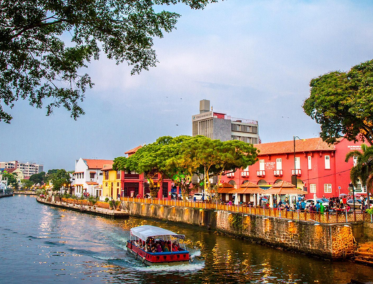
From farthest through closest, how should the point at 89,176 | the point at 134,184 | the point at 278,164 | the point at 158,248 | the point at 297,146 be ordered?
the point at 89,176 → the point at 134,184 → the point at 278,164 → the point at 297,146 → the point at 158,248

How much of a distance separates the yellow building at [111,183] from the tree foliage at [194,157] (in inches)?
858

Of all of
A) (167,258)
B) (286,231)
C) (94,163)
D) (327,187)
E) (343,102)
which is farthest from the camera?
(94,163)

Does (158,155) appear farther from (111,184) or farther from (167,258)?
(111,184)

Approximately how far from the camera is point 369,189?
2923 centimetres

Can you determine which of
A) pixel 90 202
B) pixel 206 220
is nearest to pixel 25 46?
pixel 206 220

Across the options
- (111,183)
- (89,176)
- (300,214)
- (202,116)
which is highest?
(202,116)

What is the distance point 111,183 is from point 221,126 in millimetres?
30267

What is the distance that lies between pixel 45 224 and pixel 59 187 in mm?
59786

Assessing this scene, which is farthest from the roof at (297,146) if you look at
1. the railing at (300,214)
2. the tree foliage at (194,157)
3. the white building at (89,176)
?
the white building at (89,176)

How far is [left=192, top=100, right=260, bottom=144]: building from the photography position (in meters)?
87.8

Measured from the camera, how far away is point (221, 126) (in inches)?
3482

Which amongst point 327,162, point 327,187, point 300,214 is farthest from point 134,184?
point 300,214

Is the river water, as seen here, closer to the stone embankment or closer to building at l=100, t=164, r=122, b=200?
the stone embankment

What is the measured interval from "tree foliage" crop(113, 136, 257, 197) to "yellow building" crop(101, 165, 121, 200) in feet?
71.5
